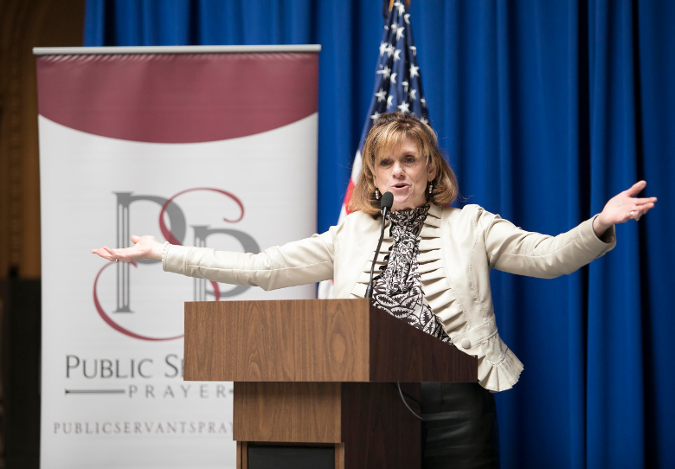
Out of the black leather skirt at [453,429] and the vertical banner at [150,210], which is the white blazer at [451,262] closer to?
the black leather skirt at [453,429]

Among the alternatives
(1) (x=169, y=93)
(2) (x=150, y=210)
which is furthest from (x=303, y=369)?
(1) (x=169, y=93)

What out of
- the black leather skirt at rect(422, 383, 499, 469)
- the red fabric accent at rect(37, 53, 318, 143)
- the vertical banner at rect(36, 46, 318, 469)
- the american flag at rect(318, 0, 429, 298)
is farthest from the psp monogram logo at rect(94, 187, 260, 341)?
the black leather skirt at rect(422, 383, 499, 469)

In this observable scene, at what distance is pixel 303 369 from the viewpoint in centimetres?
126

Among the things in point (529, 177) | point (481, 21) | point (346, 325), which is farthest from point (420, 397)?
point (481, 21)

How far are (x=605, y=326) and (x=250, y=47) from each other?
75.0 inches

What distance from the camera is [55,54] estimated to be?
3109 mm

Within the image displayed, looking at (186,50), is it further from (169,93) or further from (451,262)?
(451,262)

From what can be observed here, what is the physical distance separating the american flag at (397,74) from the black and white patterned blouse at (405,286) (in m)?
0.97

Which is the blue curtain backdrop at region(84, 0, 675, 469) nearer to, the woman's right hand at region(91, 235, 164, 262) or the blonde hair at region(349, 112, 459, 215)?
the blonde hair at region(349, 112, 459, 215)

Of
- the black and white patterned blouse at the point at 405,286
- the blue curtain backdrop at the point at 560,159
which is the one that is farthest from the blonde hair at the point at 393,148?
the blue curtain backdrop at the point at 560,159

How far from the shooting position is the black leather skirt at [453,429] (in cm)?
181

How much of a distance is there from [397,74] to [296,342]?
196 centimetres

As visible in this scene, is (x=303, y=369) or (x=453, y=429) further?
(x=453, y=429)

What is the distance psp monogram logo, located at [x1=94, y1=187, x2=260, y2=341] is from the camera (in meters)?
2.96
